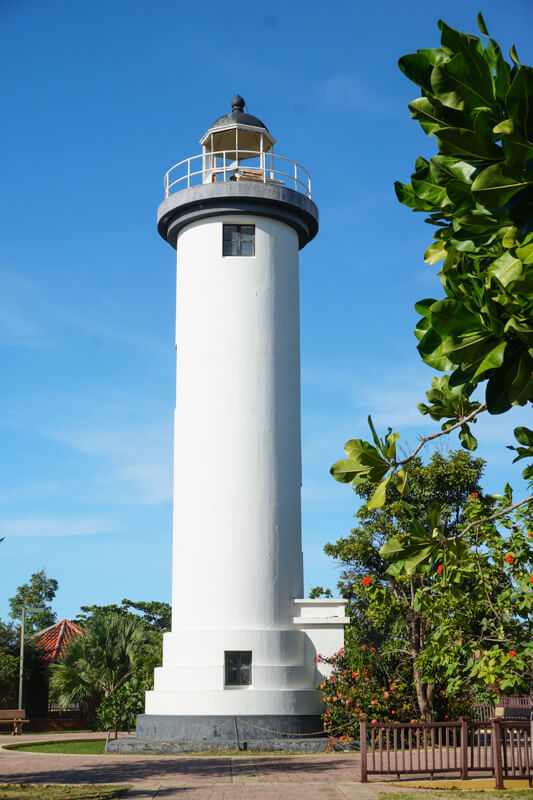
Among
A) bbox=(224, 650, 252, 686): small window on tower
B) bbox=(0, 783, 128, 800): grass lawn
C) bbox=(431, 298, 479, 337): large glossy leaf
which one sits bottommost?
bbox=(0, 783, 128, 800): grass lawn

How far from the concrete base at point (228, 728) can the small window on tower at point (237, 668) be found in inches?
34.0

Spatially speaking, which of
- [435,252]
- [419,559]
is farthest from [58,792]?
[435,252]

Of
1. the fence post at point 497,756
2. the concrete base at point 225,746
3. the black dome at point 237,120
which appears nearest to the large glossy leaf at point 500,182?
the fence post at point 497,756

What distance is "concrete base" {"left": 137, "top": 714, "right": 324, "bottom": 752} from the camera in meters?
19.8

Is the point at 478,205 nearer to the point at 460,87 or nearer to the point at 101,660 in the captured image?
the point at 460,87

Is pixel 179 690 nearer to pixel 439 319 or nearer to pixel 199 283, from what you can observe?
pixel 199 283

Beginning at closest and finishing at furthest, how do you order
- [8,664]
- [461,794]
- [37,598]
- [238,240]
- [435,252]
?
1. [435,252]
2. [461,794]
3. [238,240]
4. [8,664]
5. [37,598]

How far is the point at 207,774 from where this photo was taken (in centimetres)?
1555

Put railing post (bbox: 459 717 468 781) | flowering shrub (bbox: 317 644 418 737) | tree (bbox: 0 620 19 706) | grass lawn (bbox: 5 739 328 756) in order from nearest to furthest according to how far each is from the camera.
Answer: railing post (bbox: 459 717 468 781), grass lawn (bbox: 5 739 328 756), flowering shrub (bbox: 317 644 418 737), tree (bbox: 0 620 19 706)

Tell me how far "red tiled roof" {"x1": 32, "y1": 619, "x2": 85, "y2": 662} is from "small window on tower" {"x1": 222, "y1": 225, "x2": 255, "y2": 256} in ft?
59.3

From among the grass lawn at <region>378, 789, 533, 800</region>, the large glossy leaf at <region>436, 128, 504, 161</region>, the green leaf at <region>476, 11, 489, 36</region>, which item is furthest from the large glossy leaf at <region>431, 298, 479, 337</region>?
the grass lawn at <region>378, 789, 533, 800</region>

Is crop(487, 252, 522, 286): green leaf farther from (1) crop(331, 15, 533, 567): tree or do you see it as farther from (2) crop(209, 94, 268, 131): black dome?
(2) crop(209, 94, 268, 131): black dome

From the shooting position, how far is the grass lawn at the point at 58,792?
40.7 ft

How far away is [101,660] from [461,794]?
51.0ft
